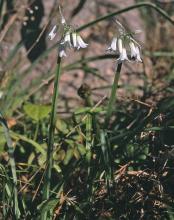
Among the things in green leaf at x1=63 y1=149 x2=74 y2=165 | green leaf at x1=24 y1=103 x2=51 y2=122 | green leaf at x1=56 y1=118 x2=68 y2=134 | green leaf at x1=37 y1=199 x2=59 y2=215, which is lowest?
green leaf at x1=37 y1=199 x2=59 y2=215

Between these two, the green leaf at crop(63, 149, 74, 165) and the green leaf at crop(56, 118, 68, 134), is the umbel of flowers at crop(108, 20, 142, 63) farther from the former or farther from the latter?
the green leaf at crop(56, 118, 68, 134)

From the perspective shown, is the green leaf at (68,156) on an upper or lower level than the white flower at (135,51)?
lower

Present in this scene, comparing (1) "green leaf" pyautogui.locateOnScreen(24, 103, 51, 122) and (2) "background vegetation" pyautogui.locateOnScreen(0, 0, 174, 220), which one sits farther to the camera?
(1) "green leaf" pyautogui.locateOnScreen(24, 103, 51, 122)

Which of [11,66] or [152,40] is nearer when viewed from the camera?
[11,66]

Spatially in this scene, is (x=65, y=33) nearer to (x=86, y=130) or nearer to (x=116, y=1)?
(x=86, y=130)

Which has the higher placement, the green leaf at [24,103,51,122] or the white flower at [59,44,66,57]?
the white flower at [59,44,66,57]

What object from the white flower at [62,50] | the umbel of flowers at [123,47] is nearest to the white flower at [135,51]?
the umbel of flowers at [123,47]

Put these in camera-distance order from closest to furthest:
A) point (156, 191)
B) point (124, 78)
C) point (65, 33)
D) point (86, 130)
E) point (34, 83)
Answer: point (65, 33), point (156, 191), point (86, 130), point (34, 83), point (124, 78)

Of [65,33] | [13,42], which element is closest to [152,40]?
[13,42]

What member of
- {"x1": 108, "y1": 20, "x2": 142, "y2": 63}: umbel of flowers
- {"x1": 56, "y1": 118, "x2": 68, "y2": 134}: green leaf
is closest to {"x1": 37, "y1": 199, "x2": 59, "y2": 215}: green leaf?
{"x1": 108, "y1": 20, "x2": 142, "y2": 63}: umbel of flowers

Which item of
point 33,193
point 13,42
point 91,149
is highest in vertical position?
point 13,42

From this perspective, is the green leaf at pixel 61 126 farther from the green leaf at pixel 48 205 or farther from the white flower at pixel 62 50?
the white flower at pixel 62 50
